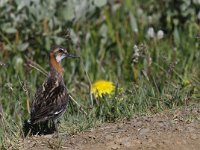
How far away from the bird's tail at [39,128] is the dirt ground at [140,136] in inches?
11.2

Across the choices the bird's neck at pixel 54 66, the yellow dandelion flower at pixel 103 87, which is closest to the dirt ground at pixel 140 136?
the bird's neck at pixel 54 66

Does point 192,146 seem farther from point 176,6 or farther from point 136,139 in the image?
point 176,6

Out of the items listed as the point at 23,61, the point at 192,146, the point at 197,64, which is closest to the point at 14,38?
the point at 23,61

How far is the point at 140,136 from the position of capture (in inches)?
296

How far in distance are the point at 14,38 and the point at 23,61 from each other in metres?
0.46

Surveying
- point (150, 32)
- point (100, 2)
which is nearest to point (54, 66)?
point (150, 32)

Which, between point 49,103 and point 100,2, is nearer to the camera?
point 49,103

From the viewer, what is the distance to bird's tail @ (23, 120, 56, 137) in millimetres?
8078

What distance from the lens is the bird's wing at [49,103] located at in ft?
25.7

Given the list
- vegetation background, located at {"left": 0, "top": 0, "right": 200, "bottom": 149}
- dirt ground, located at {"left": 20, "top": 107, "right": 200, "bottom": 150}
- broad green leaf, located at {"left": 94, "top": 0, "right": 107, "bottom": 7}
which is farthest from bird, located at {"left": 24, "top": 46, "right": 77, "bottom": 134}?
broad green leaf, located at {"left": 94, "top": 0, "right": 107, "bottom": 7}

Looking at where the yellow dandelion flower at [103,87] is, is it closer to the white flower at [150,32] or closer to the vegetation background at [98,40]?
the vegetation background at [98,40]

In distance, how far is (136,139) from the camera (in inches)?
293

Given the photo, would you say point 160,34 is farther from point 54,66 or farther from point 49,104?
point 49,104

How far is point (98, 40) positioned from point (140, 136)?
424cm
